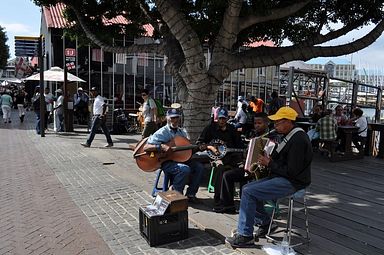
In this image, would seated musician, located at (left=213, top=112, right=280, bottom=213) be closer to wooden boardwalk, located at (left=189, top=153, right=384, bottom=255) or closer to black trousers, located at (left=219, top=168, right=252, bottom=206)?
black trousers, located at (left=219, top=168, right=252, bottom=206)

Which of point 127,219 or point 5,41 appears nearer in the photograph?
point 127,219

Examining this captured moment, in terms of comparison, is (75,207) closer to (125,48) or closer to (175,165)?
(175,165)

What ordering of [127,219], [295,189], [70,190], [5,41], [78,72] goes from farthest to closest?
1. [5,41]
2. [78,72]
3. [70,190]
4. [127,219]
5. [295,189]

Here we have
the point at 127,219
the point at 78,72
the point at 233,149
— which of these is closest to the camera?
the point at 127,219

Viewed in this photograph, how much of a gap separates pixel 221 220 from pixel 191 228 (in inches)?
17.6

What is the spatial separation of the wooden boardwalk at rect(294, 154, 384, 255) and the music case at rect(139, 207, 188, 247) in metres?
1.37

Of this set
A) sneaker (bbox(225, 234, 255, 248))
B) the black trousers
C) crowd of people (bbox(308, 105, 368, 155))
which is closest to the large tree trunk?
the black trousers

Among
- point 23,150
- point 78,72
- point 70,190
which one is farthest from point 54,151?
point 78,72

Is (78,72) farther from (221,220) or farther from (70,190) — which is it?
(221,220)

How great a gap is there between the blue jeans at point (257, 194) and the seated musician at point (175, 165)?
4.86 feet

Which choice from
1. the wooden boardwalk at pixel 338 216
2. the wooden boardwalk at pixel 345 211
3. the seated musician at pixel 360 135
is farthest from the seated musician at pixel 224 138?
the seated musician at pixel 360 135

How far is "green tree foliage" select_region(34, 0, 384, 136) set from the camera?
6.80 m

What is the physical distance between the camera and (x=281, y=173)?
13.9 ft

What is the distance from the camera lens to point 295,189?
14.0 ft
